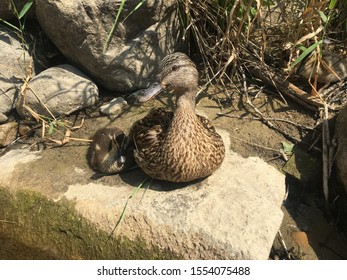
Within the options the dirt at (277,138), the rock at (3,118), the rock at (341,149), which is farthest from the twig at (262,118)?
the rock at (3,118)

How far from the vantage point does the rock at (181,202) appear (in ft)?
7.95

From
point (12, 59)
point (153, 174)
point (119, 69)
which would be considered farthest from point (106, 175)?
point (12, 59)

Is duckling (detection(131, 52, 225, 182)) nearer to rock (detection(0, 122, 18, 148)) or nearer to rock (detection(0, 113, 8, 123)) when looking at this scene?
rock (detection(0, 122, 18, 148))

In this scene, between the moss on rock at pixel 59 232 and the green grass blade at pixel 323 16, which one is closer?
the moss on rock at pixel 59 232

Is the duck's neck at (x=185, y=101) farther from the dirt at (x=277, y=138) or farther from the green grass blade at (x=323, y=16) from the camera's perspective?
the green grass blade at (x=323, y=16)

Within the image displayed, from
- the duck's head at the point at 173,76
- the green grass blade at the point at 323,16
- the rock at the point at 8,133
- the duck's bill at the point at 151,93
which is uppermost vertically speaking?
the green grass blade at the point at 323,16

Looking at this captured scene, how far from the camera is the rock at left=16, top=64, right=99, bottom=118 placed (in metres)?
3.20

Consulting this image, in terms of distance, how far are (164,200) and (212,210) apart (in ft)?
1.04

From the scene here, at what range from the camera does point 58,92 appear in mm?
3217

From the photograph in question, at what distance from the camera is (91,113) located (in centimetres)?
340

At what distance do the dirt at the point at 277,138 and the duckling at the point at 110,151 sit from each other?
165 mm

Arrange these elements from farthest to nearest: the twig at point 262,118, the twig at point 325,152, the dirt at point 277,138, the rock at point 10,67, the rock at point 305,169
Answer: the rock at point 10,67 < the twig at point 262,118 < the rock at point 305,169 < the twig at point 325,152 < the dirt at point 277,138

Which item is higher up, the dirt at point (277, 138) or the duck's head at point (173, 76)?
the duck's head at point (173, 76)

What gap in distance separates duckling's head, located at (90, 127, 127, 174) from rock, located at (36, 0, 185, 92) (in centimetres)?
57
